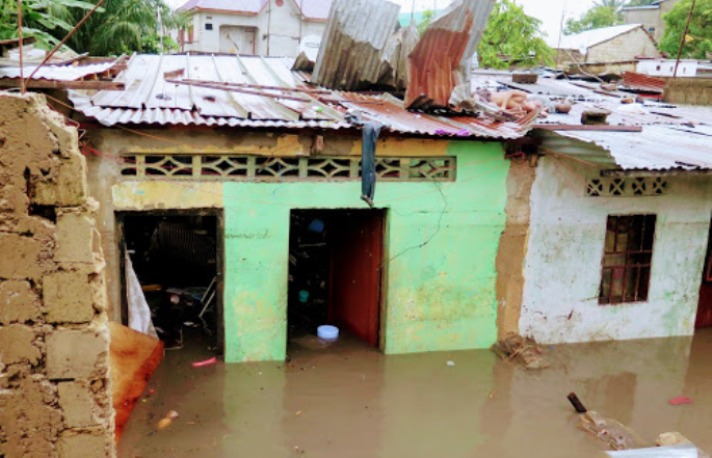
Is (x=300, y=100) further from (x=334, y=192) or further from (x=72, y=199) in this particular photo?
(x=72, y=199)

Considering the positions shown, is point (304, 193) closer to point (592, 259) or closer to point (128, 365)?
point (128, 365)

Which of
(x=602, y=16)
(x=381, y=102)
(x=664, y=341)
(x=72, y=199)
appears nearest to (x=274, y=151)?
(x=381, y=102)

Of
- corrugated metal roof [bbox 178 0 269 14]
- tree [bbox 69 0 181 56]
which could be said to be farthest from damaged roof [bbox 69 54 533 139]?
corrugated metal roof [bbox 178 0 269 14]

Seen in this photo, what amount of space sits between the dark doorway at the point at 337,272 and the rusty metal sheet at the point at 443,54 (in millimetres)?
1903

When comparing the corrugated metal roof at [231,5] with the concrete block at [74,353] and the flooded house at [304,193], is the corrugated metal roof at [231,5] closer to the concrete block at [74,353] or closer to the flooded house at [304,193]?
the flooded house at [304,193]

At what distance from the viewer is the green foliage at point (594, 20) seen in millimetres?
42500

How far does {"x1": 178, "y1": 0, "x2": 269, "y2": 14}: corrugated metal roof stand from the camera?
26.8 m

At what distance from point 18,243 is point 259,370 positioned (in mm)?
4769

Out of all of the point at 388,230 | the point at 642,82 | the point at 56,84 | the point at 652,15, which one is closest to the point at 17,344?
the point at 56,84

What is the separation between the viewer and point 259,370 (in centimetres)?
810

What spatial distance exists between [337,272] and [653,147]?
15.9 ft

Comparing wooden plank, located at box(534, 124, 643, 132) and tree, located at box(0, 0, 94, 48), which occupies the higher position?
tree, located at box(0, 0, 94, 48)

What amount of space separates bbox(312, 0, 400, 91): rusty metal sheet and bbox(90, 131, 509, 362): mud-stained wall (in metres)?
2.29

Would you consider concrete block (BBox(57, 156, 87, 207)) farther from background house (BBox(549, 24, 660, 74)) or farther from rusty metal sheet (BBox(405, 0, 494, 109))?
background house (BBox(549, 24, 660, 74))
